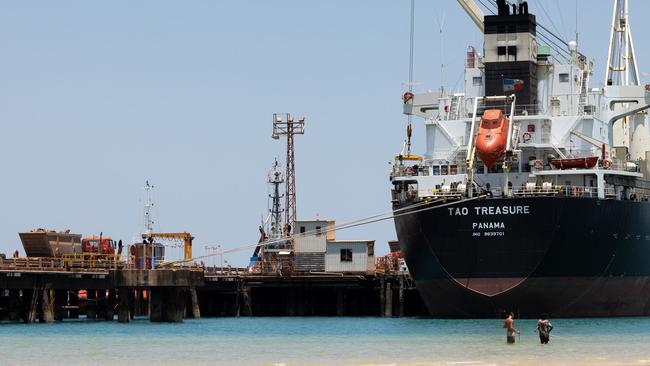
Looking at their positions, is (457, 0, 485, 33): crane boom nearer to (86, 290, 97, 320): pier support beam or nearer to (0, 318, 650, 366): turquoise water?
(0, 318, 650, 366): turquoise water

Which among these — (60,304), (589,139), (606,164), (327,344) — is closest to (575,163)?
(606,164)

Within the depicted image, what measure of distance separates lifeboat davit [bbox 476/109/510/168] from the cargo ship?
69mm

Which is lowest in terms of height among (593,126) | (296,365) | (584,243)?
(296,365)

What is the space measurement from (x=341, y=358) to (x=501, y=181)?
24450 mm

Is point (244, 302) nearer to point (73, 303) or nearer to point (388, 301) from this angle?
point (388, 301)

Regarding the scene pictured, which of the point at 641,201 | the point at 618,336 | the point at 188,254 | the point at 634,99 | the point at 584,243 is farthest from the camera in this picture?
the point at 188,254

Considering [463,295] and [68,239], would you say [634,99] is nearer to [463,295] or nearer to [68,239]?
[463,295]

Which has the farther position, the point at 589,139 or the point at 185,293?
the point at 185,293

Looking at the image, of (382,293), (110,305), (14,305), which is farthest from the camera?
(382,293)

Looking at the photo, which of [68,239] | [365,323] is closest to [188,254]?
[68,239]

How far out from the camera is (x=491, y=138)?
79.4 metres

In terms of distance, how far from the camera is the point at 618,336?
2741 inches

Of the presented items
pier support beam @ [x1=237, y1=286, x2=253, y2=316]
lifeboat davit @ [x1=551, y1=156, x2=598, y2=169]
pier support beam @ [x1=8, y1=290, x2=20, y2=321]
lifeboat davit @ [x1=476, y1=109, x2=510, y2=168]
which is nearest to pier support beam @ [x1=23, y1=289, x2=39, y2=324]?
pier support beam @ [x1=8, y1=290, x2=20, y2=321]

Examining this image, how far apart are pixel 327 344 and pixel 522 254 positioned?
13345 mm
